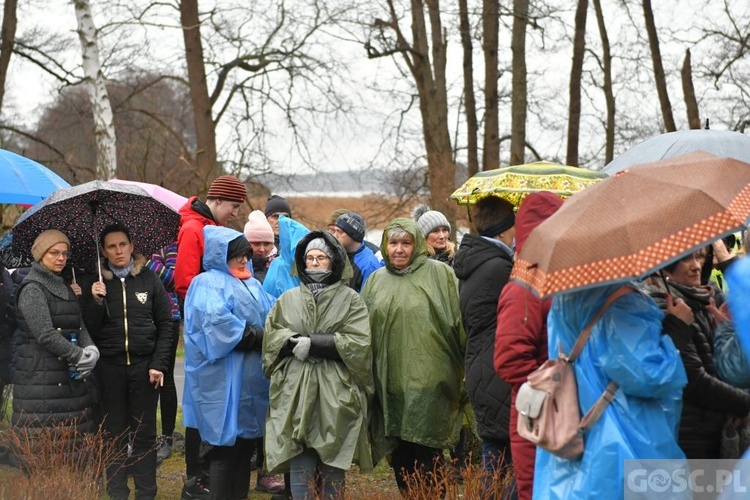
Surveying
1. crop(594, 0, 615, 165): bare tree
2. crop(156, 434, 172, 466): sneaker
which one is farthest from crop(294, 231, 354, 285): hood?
crop(594, 0, 615, 165): bare tree

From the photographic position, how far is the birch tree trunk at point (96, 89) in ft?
44.0

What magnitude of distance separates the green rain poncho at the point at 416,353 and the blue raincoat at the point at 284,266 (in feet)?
3.04

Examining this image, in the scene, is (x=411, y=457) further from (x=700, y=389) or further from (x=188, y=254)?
(x=700, y=389)

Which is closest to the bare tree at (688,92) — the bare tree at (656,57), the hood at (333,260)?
the bare tree at (656,57)

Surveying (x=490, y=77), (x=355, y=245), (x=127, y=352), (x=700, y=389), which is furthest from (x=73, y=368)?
(x=490, y=77)

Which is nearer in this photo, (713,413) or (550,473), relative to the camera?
(550,473)

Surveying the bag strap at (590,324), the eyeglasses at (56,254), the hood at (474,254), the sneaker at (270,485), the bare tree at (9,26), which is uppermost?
the bare tree at (9,26)

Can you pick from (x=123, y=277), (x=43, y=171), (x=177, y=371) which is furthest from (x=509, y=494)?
(x=177, y=371)

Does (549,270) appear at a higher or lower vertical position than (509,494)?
higher

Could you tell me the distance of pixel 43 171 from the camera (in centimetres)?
805

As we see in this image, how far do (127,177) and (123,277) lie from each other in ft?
42.8

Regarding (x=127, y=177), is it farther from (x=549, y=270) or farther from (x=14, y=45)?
(x=549, y=270)

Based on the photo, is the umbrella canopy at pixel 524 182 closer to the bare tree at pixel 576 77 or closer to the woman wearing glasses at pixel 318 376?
the woman wearing glasses at pixel 318 376

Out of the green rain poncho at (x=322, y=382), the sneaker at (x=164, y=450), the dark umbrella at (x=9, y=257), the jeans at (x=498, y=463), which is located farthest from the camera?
the sneaker at (x=164, y=450)
